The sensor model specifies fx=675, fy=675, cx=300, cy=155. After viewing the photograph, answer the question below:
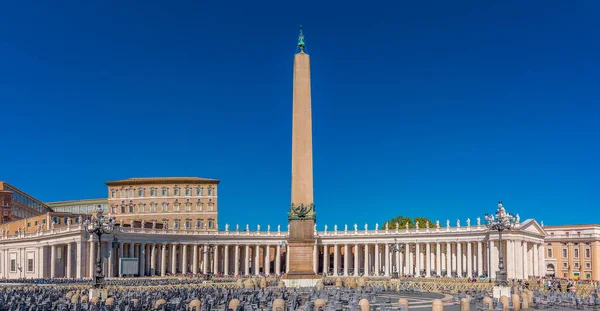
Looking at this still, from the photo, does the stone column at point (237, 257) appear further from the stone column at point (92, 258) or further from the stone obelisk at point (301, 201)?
the stone obelisk at point (301, 201)

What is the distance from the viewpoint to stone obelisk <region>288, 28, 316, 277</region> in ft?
117

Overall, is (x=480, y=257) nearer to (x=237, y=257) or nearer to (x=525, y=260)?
(x=525, y=260)

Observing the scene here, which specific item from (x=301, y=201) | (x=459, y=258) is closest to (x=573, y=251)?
(x=459, y=258)

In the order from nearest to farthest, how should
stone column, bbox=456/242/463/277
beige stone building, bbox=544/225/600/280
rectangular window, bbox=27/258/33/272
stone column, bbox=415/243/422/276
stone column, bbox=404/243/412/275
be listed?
stone column, bbox=456/242/463/277 → rectangular window, bbox=27/258/33/272 → stone column, bbox=415/243/422/276 → stone column, bbox=404/243/412/275 → beige stone building, bbox=544/225/600/280

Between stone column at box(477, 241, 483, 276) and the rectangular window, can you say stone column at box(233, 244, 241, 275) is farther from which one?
stone column at box(477, 241, 483, 276)

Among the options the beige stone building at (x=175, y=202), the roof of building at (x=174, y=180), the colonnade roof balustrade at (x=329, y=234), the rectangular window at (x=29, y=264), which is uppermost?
the roof of building at (x=174, y=180)

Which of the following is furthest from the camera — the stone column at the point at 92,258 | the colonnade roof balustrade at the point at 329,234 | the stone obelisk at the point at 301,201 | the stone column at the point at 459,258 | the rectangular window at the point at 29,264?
the rectangular window at the point at 29,264

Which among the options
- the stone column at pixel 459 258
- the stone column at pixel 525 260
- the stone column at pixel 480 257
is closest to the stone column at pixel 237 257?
the stone column at pixel 459 258

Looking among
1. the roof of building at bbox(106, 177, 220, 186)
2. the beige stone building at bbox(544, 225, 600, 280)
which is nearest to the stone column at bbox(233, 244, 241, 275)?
the roof of building at bbox(106, 177, 220, 186)

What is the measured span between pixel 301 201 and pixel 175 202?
208 ft

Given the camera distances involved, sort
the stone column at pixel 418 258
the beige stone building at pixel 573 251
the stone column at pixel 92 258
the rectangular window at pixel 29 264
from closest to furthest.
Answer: the stone column at pixel 92 258 < the rectangular window at pixel 29 264 < the stone column at pixel 418 258 < the beige stone building at pixel 573 251

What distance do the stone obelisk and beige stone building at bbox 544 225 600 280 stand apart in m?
66.1

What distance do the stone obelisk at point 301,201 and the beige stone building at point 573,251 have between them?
66.1m

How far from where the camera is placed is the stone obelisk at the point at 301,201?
3569 centimetres
